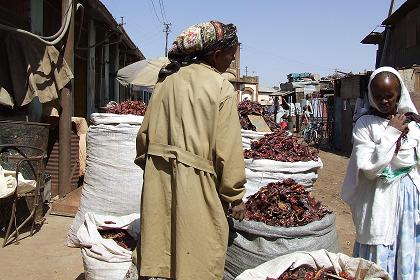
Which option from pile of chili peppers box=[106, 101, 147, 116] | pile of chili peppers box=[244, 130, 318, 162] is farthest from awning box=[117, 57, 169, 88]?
pile of chili peppers box=[244, 130, 318, 162]

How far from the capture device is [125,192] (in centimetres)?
461

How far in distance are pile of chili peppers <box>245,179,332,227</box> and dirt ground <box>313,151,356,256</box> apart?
1.96m

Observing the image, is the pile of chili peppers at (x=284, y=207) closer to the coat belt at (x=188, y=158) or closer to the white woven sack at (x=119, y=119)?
the coat belt at (x=188, y=158)

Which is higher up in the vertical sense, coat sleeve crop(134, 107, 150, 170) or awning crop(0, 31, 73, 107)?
awning crop(0, 31, 73, 107)

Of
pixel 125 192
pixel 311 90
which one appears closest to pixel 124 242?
pixel 125 192

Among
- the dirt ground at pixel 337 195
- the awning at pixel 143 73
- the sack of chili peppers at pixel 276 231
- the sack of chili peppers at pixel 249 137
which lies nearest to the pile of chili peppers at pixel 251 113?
the sack of chili peppers at pixel 249 137

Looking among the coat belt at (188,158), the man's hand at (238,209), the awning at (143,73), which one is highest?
the awning at (143,73)

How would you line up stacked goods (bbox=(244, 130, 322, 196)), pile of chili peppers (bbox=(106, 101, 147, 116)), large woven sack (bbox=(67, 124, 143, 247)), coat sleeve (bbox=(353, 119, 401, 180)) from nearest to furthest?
coat sleeve (bbox=(353, 119, 401, 180)) < stacked goods (bbox=(244, 130, 322, 196)) < large woven sack (bbox=(67, 124, 143, 247)) < pile of chili peppers (bbox=(106, 101, 147, 116))

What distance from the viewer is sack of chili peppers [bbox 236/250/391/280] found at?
259 centimetres

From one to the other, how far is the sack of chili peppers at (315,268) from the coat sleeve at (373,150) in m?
0.52

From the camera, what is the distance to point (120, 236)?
12.1 ft

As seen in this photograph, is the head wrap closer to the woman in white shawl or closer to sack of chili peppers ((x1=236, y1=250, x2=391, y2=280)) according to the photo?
the woman in white shawl

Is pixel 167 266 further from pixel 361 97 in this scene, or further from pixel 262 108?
pixel 361 97

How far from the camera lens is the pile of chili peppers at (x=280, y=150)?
4.14 m
